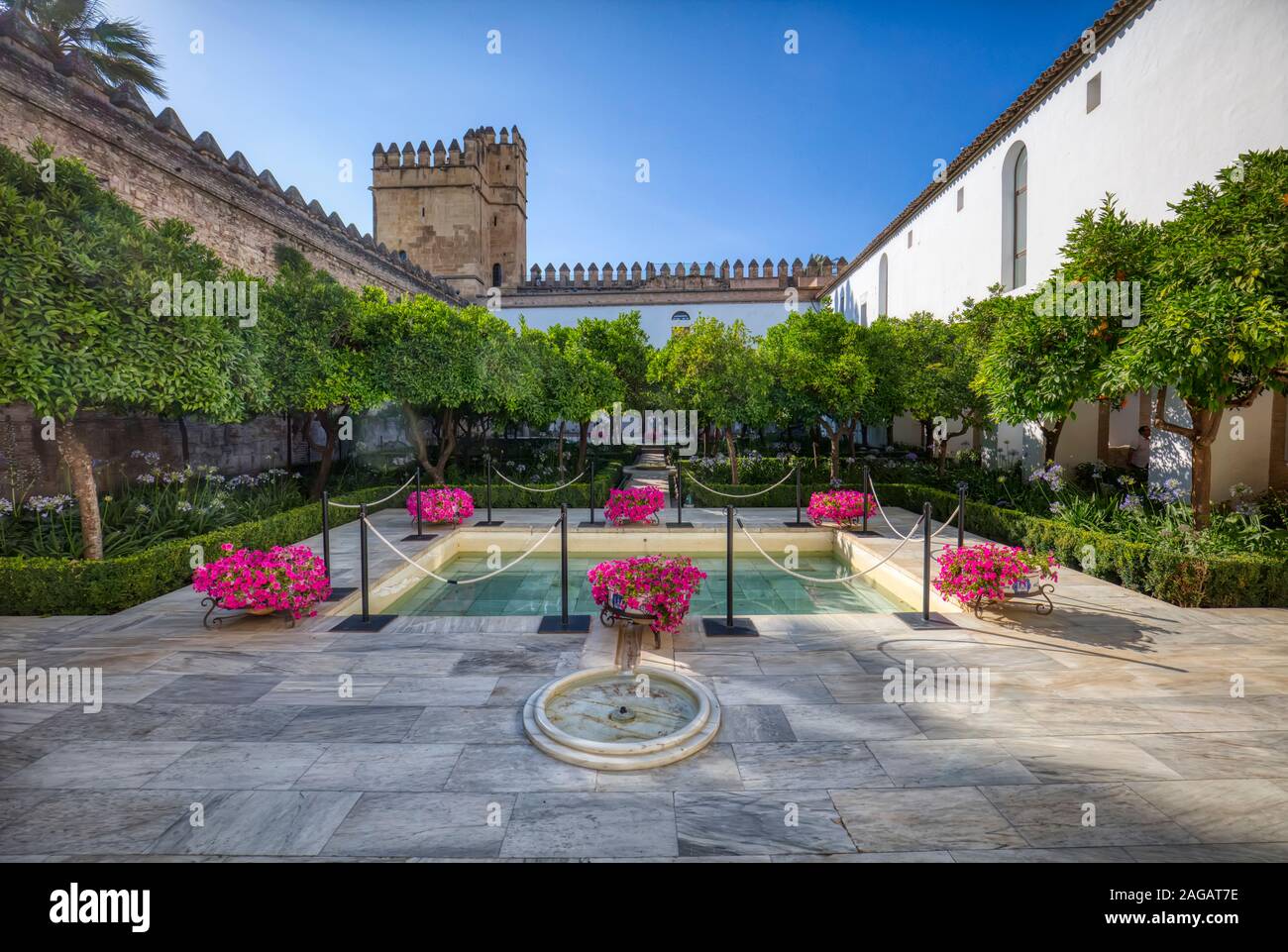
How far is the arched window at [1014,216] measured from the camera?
14398 mm

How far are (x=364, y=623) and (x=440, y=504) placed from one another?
5598mm

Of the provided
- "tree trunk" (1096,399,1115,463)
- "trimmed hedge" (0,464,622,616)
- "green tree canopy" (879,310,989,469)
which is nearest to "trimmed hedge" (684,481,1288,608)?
"green tree canopy" (879,310,989,469)

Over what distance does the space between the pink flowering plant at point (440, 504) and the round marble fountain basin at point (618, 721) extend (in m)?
7.73

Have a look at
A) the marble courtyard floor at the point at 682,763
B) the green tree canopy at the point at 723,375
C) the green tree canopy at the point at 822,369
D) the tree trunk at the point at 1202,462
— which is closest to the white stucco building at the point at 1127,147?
the tree trunk at the point at 1202,462

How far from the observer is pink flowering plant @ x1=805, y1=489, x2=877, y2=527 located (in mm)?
11484

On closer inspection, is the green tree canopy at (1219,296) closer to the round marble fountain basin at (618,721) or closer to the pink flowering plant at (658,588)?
the pink flowering plant at (658,588)

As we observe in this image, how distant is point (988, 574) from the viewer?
6.28 meters

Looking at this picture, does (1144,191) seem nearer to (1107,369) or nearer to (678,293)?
(1107,369)

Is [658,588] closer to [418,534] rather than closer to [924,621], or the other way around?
[924,621]

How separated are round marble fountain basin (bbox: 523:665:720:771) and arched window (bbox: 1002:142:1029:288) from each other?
569 inches

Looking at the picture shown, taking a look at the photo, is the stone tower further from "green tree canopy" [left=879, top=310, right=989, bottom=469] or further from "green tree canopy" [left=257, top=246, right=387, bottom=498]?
"green tree canopy" [left=879, top=310, right=989, bottom=469]

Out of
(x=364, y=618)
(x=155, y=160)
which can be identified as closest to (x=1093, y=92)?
(x=364, y=618)

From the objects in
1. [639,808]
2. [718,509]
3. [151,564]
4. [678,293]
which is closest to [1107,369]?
[639,808]
